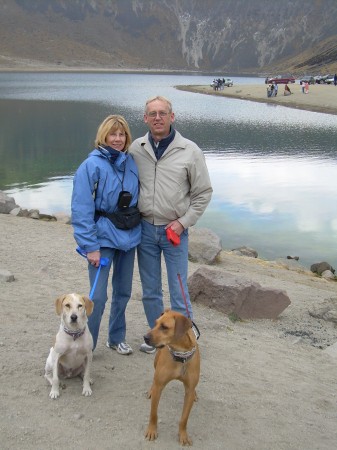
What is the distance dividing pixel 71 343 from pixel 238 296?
321 cm

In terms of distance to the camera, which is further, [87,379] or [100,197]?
[100,197]

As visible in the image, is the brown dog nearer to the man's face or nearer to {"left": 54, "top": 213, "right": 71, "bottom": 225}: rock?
the man's face

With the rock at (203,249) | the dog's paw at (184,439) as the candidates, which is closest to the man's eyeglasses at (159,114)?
the dog's paw at (184,439)

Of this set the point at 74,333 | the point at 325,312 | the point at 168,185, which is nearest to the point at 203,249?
the point at 325,312

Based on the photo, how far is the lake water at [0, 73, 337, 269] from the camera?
15.0 meters

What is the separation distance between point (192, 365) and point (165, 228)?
55.0 inches

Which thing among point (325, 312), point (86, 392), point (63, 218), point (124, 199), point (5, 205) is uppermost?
point (124, 199)

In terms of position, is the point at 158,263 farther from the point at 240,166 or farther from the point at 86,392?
the point at 240,166

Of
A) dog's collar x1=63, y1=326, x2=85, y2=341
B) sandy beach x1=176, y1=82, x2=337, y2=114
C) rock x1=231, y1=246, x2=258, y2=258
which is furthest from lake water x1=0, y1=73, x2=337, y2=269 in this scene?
dog's collar x1=63, y1=326, x2=85, y2=341

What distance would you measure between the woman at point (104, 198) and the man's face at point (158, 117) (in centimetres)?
23

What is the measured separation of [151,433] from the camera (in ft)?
14.1

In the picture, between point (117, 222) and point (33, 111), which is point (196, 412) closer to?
point (117, 222)

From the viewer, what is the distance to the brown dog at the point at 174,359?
4.17 metres

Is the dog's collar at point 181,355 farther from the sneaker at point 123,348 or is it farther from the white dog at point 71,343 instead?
the sneaker at point 123,348
